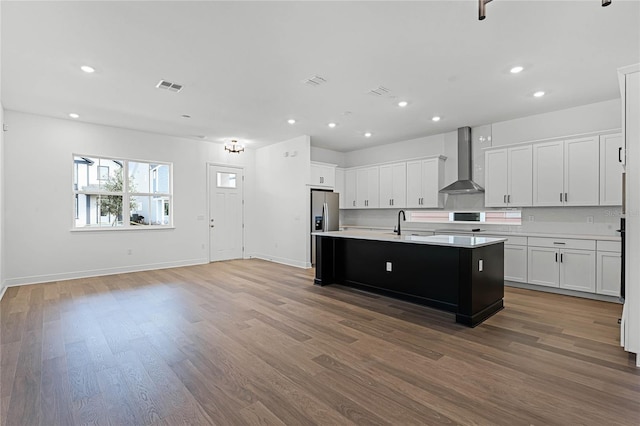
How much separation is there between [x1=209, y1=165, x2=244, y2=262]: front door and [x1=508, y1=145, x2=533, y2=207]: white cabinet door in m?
6.07

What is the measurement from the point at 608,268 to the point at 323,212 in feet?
16.3

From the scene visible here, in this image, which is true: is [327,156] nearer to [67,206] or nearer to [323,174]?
[323,174]

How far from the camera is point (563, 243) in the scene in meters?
4.72

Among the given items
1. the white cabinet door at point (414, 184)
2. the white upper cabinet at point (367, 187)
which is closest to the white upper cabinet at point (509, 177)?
the white cabinet door at point (414, 184)

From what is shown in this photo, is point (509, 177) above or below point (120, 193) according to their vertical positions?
above

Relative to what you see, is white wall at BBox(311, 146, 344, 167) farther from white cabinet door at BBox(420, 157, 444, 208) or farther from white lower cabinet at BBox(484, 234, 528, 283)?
white lower cabinet at BBox(484, 234, 528, 283)

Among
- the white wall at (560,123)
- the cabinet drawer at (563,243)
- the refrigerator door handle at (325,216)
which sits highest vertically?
the white wall at (560,123)

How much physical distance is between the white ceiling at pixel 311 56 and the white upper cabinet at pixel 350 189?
9.41 feet

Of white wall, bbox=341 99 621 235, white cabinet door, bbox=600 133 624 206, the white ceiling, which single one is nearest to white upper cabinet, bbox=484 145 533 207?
white wall, bbox=341 99 621 235

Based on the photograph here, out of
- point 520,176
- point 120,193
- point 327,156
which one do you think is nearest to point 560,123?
point 520,176

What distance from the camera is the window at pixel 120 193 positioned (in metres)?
5.98

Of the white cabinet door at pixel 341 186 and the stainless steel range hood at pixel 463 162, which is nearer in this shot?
the stainless steel range hood at pixel 463 162

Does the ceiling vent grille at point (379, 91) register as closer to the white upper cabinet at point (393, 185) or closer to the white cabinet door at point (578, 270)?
the white upper cabinet at point (393, 185)

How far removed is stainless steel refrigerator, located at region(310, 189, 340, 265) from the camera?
7094mm
